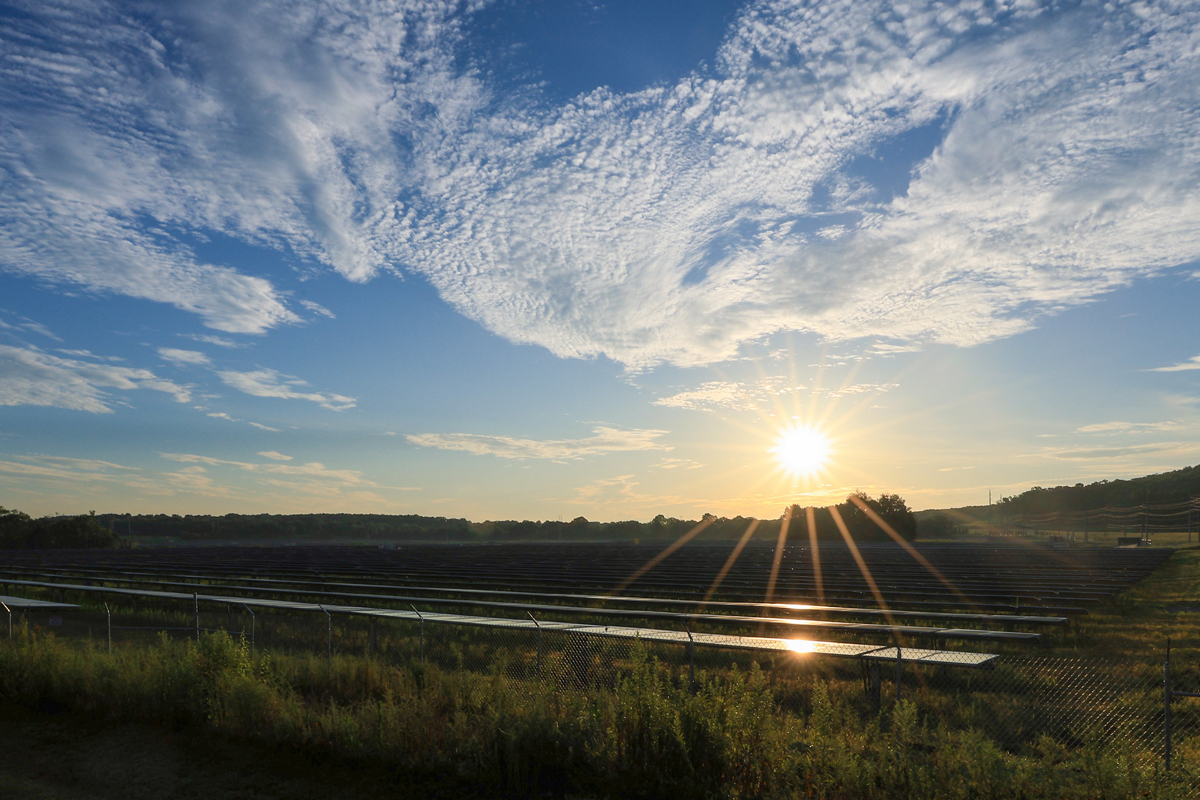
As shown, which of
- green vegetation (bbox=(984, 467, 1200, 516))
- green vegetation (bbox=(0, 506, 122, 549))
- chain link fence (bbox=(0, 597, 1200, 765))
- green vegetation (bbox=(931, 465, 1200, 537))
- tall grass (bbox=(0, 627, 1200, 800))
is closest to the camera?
tall grass (bbox=(0, 627, 1200, 800))

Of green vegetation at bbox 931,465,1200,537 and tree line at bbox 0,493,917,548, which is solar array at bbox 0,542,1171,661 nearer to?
tree line at bbox 0,493,917,548

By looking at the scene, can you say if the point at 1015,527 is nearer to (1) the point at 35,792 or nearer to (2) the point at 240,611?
(2) the point at 240,611

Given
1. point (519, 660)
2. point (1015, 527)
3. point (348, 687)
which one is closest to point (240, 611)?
point (519, 660)

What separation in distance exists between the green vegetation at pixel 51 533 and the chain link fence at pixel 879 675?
272ft

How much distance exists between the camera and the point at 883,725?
32.3 ft

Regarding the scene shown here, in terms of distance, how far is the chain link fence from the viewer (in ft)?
30.4

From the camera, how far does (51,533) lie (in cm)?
8556

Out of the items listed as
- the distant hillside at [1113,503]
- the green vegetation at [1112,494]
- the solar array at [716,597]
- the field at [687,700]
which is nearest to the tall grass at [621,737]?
the field at [687,700]

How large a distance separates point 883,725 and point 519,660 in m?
6.92

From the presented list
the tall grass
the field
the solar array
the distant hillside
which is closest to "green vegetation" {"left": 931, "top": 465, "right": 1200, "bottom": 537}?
the distant hillside

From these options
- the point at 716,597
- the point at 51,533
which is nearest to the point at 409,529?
the point at 51,533

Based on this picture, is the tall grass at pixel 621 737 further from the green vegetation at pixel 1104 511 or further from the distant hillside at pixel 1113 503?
the distant hillside at pixel 1113 503

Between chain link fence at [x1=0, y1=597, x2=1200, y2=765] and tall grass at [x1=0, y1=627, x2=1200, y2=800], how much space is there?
36 cm

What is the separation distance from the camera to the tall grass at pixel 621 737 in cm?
632
